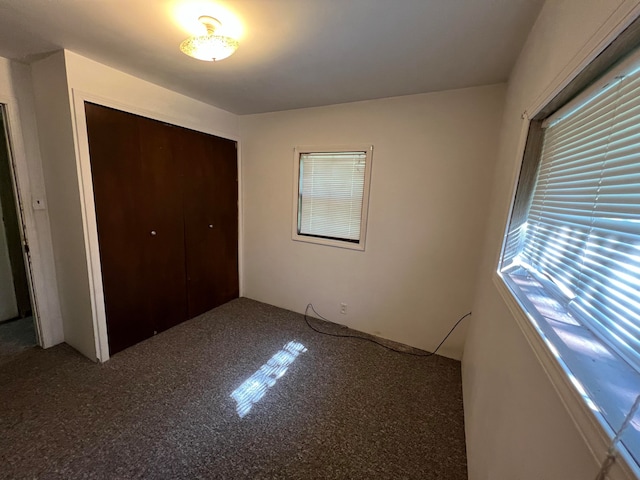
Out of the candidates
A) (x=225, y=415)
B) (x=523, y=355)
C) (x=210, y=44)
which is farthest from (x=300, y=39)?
(x=225, y=415)

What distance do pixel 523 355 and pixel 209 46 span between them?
2.02m

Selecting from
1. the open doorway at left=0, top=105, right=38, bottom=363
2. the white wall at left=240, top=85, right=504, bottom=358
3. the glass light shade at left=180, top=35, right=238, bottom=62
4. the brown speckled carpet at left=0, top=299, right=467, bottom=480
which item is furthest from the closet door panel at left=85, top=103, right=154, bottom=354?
the white wall at left=240, top=85, right=504, bottom=358

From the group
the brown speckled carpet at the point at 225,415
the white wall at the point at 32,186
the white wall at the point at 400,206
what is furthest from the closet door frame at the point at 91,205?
the white wall at the point at 400,206

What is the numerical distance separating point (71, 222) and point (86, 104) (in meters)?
0.89

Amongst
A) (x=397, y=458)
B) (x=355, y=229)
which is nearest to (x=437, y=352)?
(x=397, y=458)

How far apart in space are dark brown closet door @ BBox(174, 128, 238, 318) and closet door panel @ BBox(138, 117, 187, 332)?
0.09 meters

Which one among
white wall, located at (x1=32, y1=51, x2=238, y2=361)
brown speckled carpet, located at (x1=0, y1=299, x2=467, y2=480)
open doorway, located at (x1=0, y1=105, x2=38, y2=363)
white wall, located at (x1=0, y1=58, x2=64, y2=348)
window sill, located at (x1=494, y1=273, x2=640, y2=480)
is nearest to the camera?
window sill, located at (x1=494, y1=273, x2=640, y2=480)

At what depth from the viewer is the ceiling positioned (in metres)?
1.28

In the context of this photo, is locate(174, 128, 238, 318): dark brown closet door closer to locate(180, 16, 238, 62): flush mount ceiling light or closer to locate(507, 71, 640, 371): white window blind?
locate(180, 16, 238, 62): flush mount ceiling light

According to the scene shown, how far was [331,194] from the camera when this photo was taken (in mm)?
2805

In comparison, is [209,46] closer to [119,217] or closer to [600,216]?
[119,217]

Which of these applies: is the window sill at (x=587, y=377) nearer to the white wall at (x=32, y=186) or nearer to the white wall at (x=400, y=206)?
the white wall at (x=400, y=206)

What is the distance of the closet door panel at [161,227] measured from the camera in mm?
2318

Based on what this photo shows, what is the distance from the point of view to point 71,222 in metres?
2.03
